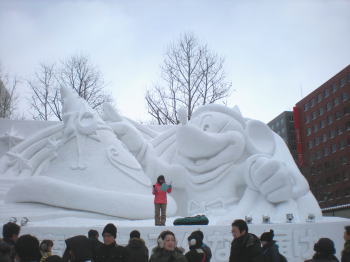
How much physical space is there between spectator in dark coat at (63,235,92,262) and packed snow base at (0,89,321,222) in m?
4.07

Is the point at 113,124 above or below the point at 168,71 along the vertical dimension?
below

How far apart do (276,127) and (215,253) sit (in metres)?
41.2

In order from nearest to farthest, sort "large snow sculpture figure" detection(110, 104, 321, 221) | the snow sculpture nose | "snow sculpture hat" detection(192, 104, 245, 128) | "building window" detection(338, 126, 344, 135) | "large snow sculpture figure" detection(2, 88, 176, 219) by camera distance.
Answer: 1. "large snow sculpture figure" detection(2, 88, 176, 219)
2. "large snow sculpture figure" detection(110, 104, 321, 221)
3. the snow sculpture nose
4. "snow sculpture hat" detection(192, 104, 245, 128)
5. "building window" detection(338, 126, 344, 135)

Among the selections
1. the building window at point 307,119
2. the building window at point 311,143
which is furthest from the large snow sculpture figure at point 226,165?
the building window at point 307,119

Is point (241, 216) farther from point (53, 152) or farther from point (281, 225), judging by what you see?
point (53, 152)

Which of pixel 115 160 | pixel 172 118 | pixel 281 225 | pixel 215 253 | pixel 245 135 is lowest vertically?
pixel 215 253

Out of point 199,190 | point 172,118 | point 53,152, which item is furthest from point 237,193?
point 172,118

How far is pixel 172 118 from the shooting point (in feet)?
59.7

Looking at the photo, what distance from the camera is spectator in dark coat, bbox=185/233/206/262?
340cm

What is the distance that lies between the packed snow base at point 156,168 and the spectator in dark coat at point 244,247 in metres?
3.87

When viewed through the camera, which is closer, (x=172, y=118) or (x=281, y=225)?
(x=281, y=225)

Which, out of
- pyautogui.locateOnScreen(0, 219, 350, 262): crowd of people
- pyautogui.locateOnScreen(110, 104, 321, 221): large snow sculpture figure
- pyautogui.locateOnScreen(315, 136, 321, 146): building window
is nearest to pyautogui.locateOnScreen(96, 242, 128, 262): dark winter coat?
pyautogui.locateOnScreen(0, 219, 350, 262): crowd of people

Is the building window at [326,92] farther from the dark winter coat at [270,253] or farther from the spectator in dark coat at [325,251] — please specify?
the spectator in dark coat at [325,251]

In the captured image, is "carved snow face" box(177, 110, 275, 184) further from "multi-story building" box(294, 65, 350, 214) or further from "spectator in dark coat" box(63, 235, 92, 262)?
"multi-story building" box(294, 65, 350, 214)
